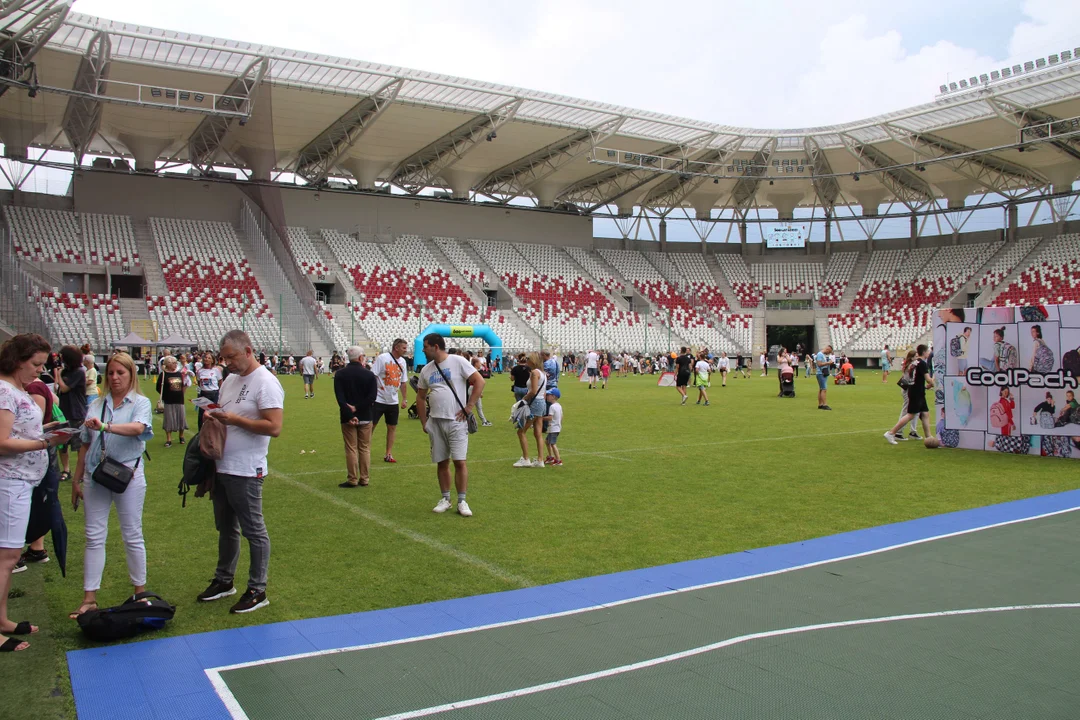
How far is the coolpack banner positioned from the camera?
10859mm

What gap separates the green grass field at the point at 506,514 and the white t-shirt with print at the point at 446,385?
984 millimetres

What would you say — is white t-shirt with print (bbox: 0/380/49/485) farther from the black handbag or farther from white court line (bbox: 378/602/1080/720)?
white court line (bbox: 378/602/1080/720)

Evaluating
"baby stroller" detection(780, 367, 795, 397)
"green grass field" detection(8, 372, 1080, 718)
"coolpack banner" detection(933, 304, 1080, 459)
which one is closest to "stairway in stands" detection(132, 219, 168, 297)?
"green grass field" detection(8, 372, 1080, 718)

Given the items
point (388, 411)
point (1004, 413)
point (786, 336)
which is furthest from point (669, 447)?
point (786, 336)

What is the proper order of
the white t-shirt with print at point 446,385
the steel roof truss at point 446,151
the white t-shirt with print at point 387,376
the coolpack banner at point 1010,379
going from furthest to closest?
the steel roof truss at point 446,151 → the coolpack banner at point 1010,379 → the white t-shirt with print at point 387,376 → the white t-shirt with print at point 446,385

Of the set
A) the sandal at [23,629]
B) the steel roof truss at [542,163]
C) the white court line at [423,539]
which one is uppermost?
the steel roof truss at [542,163]

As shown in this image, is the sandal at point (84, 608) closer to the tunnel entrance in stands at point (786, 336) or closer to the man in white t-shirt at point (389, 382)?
the man in white t-shirt at point (389, 382)

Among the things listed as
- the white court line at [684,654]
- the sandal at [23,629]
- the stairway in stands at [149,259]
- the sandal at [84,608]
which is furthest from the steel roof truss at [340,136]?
the white court line at [684,654]

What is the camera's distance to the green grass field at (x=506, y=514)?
16.4ft

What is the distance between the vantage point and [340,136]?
38094 millimetres

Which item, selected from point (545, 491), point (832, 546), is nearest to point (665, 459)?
point (545, 491)

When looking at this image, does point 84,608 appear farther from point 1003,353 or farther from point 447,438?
point 1003,353

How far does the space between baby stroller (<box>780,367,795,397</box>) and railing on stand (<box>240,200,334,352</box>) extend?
21799 millimetres

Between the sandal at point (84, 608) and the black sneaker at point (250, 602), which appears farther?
the black sneaker at point (250, 602)
